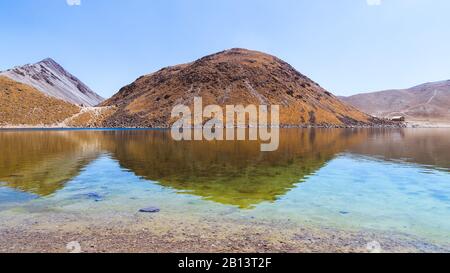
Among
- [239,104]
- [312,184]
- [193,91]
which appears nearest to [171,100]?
[193,91]

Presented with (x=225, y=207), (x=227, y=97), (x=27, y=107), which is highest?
(x=227, y=97)

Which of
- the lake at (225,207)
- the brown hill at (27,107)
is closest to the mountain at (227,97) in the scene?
the brown hill at (27,107)

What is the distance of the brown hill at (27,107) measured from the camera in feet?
532

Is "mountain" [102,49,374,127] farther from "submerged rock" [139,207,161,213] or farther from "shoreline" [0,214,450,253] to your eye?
"shoreline" [0,214,450,253]

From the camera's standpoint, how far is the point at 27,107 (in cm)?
16975

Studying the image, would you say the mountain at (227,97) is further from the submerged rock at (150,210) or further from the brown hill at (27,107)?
→ the submerged rock at (150,210)

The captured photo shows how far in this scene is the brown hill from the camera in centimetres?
16212

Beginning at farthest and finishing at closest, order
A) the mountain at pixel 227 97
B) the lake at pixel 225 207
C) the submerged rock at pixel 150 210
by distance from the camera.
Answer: the mountain at pixel 227 97 < the submerged rock at pixel 150 210 < the lake at pixel 225 207

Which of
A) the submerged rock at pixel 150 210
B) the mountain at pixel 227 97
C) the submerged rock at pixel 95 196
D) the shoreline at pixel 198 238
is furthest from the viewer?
the mountain at pixel 227 97

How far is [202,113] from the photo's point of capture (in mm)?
164500

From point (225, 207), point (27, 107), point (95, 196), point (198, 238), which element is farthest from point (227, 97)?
point (198, 238)

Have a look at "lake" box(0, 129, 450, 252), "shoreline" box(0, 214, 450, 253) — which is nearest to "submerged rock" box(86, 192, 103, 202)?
"lake" box(0, 129, 450, 252)

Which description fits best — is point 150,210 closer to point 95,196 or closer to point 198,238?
point 198,238
